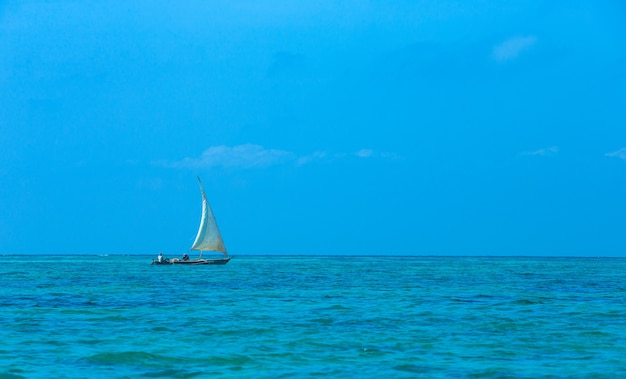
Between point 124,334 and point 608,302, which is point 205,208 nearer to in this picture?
point 608,302

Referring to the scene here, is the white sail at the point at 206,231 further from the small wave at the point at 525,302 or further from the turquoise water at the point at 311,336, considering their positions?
the small wave at the point at 525,302

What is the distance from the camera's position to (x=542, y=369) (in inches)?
672

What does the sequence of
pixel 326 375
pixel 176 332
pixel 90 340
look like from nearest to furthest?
1. pixel 326 375
2. pixel 90 340
3. pixel 176 332

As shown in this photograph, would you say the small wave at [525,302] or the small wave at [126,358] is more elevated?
the small wave at [525,302]

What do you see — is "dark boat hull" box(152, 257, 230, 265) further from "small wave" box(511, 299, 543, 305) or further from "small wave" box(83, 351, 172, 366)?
"small wave" box(83, 351, 172, 366)

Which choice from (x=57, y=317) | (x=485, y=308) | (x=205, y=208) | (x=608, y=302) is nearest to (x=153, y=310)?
(x=57, y=317)

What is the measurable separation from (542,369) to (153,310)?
1754 centimetres

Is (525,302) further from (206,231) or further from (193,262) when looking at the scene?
(193,262)

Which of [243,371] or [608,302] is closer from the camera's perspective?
[243,371]

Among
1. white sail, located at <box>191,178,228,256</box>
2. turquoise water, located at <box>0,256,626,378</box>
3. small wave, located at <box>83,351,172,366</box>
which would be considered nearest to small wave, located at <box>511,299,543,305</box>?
turquoise water, located at <box>0,256,626,378</box>

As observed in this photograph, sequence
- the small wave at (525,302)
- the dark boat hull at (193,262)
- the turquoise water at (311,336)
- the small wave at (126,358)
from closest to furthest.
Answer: the turquoise water at (311,336), the small wave at (126,358), the small wave at (525,302), the dark boat hull at (193,262)

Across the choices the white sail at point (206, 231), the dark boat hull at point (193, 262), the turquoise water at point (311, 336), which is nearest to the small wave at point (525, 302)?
the turquoise water at point (311, 336)

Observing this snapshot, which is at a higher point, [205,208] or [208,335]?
[205,208]

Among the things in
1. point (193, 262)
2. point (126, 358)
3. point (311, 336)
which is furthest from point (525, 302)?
point (193, 262)
